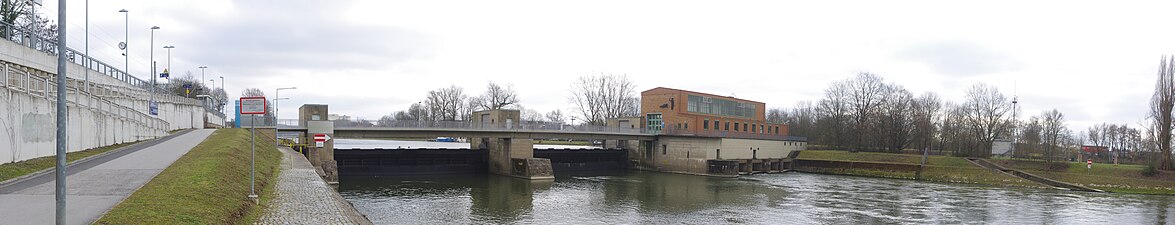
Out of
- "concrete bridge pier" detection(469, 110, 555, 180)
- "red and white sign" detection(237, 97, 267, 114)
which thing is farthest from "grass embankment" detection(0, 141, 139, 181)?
"concrete bridge pier" detection(469, 110, 555, 180)

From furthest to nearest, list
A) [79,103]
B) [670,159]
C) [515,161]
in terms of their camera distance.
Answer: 1. [670,159]
2. [515,161]
3. [79,103]

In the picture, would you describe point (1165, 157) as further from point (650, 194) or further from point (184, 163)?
point (184, 163)

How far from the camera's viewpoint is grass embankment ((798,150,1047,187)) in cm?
6016

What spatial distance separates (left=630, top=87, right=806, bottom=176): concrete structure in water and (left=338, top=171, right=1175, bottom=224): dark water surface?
39.1 feet

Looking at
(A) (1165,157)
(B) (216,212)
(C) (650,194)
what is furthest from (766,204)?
(A) (1165,157)

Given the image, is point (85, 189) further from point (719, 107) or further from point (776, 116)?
point (776, 116)

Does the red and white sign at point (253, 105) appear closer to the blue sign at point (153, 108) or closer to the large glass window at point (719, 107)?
the blue sign at point (153, 108)

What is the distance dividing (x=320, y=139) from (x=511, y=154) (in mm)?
16694

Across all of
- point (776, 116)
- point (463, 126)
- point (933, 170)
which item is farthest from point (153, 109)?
point (776, 116)

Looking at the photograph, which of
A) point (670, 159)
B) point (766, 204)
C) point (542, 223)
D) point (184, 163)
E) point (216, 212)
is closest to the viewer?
point (216, 212)

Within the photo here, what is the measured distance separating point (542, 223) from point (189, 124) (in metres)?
38.6

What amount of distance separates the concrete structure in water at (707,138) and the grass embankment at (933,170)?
563cm

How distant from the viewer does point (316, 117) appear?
5531 centimetres

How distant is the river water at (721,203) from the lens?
3384 cm
